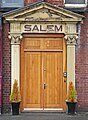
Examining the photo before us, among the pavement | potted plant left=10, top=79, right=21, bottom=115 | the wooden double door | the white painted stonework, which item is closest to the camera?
the pavement

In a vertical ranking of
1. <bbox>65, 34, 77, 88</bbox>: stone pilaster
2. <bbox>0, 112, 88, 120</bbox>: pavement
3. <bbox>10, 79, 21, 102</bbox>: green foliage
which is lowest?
<bbox>0, 112, 88, 120</bbox>: pavement

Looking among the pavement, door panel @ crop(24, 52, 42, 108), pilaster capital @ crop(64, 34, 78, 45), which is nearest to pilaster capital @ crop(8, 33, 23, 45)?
door panel @ crop(24, 52, 42, 108)

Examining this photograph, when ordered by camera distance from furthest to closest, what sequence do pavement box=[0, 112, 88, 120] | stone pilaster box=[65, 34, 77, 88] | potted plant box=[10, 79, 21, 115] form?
stone pilaster box=[65, 34, 77, 88]
potted plant box=[10, 79, 21, 115]
pavement box=[0, 112, 88, 120]

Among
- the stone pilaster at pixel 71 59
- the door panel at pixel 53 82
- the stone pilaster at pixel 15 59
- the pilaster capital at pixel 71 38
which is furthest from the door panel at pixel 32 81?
the pilaster capital at pixel 71 38

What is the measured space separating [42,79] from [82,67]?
1.45 m

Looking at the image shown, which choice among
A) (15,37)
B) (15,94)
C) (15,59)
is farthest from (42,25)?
(15,94)

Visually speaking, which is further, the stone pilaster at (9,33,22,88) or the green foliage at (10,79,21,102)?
the stone pilaster at (9,33,22,88)

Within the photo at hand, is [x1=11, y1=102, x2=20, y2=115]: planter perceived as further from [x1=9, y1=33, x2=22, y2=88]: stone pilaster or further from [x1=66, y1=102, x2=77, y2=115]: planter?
[x1=66, y1=102, x2=77, y2=115]: planter

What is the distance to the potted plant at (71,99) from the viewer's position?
1346cm

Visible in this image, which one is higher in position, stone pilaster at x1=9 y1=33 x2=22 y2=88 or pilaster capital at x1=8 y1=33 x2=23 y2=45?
pilaster capital at x1=8 y1=33 x2=23 y2=45

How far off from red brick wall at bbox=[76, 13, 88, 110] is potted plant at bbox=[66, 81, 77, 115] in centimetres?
39

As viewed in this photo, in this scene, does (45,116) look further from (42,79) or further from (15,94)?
(42,79)

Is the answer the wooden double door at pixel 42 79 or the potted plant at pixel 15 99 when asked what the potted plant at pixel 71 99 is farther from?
the potted plant at pixel 15 99

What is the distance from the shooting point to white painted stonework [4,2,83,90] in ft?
45.0
